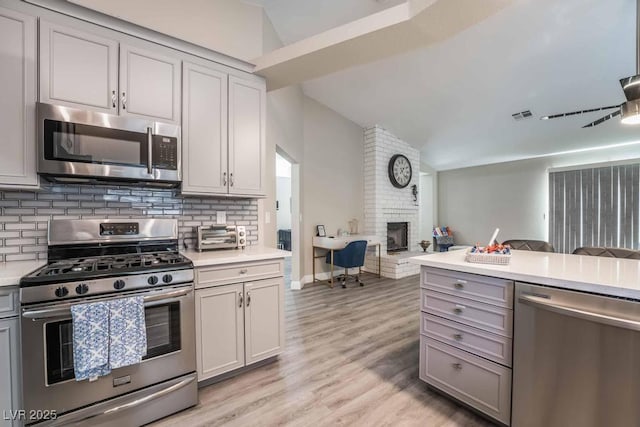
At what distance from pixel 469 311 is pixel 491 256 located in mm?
375

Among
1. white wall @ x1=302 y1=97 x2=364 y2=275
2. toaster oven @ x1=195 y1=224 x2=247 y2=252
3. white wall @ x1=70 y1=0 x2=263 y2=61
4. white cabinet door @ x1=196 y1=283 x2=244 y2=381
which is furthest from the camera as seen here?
white wall @ x1=302 y1=97 x2=364 y2=275

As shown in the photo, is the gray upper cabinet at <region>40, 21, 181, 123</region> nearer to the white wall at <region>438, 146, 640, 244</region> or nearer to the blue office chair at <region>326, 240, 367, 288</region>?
the blue office chair at <region>326, 240, 367, 288</region>

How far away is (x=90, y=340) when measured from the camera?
4.75ft

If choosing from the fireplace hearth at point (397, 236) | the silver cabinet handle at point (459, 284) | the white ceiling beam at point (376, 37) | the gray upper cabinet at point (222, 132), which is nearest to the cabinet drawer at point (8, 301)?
the gray upper cabinet at point (222, 132)

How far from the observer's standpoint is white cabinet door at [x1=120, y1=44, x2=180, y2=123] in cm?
193

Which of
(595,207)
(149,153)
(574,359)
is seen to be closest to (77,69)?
(149,153)

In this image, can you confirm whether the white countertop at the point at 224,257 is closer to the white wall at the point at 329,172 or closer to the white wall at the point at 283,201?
the white wall at the point at 329,172

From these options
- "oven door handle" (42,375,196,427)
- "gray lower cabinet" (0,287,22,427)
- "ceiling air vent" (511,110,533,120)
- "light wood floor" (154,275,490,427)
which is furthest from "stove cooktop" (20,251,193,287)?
"ceiling air vent" (511,110,533,120)

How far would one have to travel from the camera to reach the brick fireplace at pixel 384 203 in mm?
5508

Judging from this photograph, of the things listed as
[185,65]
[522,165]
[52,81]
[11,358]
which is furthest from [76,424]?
[522,165]

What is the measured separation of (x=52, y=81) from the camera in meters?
1.71

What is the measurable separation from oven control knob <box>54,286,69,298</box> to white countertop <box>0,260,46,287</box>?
168 millimetres

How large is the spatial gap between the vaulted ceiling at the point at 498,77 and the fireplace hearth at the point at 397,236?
1.97 metres

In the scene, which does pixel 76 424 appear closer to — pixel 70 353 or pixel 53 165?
pixel 70 353
